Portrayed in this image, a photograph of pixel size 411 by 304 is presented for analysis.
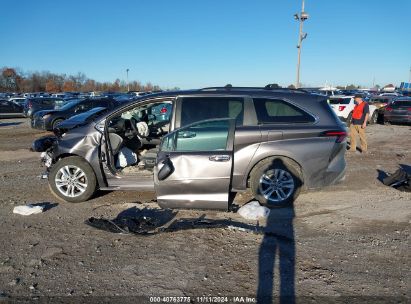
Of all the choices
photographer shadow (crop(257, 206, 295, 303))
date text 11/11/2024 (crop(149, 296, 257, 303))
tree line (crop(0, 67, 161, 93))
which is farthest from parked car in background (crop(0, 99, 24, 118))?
tree line (crop(0, 67, 161, 93))

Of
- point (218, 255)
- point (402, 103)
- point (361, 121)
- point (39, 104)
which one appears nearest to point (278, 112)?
point (218, 255)

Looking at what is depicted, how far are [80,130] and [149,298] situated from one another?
3480mm

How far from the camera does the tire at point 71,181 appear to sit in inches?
230

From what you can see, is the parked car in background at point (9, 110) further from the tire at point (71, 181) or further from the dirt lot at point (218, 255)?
the tire at point (71, 181)

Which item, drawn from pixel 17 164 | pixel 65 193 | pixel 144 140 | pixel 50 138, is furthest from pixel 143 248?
pixel 17 164

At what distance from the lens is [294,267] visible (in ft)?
12.1

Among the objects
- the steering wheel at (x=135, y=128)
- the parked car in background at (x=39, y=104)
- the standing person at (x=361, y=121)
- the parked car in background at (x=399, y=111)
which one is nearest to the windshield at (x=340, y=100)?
the parked car in background at (x=399, y=111)

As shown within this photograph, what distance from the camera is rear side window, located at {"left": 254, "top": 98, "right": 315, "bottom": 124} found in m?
5.43

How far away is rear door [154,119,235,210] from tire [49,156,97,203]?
5.04 feet

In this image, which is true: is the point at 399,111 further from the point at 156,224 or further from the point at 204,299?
the point at 204,299

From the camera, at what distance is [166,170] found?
4844mm

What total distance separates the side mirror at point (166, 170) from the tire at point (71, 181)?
1487 mm

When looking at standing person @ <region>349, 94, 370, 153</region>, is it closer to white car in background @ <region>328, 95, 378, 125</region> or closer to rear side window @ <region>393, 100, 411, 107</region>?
white car in background @ <region>328, 95, 378, 125</region>

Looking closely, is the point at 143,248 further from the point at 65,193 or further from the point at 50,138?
the point at 50,138
